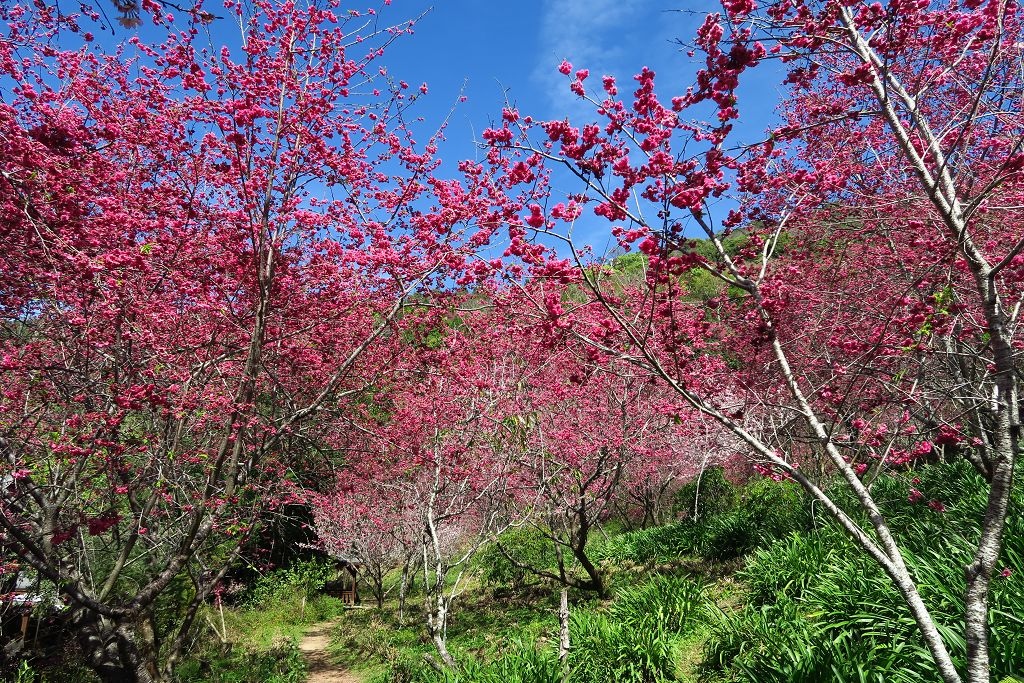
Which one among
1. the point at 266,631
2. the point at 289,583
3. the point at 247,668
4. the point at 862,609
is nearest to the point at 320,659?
the point at 247,668

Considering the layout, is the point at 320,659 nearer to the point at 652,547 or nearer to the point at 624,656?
the point at 652,547

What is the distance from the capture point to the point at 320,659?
1246 cm

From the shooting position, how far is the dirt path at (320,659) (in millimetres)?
10983

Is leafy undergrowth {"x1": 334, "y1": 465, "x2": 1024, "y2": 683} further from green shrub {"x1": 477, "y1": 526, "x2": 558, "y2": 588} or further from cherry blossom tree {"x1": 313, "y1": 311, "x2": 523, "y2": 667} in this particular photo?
green shrub {"x1": 477, "y1": 526, "x2": 558, "y2": 588}

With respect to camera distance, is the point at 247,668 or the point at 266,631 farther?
the point at 266,631

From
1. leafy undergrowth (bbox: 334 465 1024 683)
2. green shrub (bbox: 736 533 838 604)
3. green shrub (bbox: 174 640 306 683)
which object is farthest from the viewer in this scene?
green shrub (bbox: 174 640 306 683)

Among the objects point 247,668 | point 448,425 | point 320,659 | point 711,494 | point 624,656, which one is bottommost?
point 320,659

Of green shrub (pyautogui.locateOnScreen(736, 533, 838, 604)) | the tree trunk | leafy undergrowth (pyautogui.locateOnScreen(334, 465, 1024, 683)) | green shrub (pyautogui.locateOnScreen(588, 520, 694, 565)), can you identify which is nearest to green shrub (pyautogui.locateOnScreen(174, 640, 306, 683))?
leafy undergrowth (pyautogui.locateOnScreen(334, 465, 1024, 683))

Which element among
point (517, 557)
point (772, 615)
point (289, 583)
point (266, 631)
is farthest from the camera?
point (289, 583)

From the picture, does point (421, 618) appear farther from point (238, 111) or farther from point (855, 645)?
point (238, 111)

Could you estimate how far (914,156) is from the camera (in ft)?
10.4

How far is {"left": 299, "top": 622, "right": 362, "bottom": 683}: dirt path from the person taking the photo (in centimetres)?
1098

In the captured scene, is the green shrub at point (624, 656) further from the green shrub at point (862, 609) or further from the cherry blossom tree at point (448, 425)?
the cherry blossom tree at point (448, 425)

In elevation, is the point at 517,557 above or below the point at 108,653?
below
